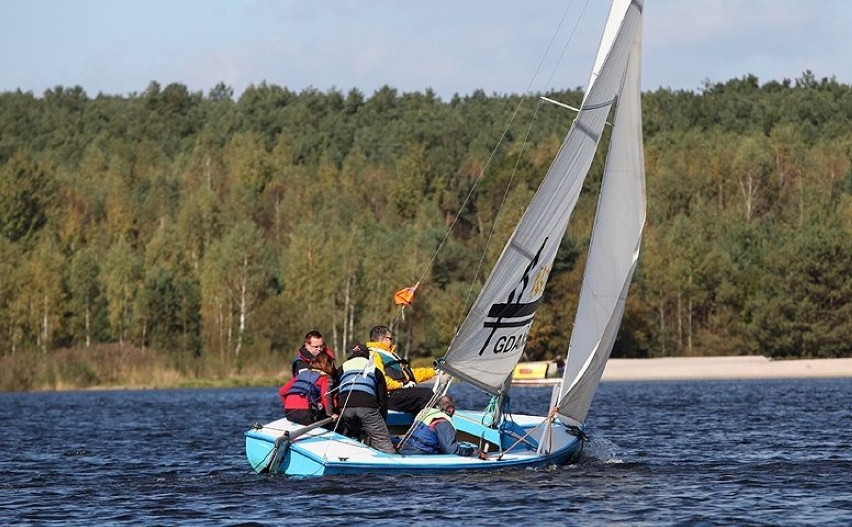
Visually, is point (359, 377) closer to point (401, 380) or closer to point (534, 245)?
point (401, 380)

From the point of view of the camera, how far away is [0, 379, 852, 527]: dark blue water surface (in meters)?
20.1

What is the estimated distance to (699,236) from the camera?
10219 centimetres

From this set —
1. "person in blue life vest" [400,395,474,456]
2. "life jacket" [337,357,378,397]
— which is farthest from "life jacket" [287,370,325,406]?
"person in blue life vest" [400,395,474,456]

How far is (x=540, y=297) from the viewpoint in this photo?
935 inches

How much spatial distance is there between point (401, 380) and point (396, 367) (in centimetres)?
29

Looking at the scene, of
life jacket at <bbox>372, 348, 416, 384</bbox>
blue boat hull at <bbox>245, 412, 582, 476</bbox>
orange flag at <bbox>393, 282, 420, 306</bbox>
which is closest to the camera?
blue boat hull at <bbox>245, 412, 582, 476</bbox>

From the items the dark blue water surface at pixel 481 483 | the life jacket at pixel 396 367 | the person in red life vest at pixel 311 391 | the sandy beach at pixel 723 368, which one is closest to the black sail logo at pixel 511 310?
the life jacket at pixel 396 367

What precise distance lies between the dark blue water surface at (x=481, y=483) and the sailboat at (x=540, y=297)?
43cm

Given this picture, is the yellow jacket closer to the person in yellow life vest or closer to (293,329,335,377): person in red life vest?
the person in yellow life vest

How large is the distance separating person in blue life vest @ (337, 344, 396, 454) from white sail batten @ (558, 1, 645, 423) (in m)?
3.04

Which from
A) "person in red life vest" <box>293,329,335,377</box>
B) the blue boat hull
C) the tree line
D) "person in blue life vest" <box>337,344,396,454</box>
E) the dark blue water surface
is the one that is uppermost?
the tree line

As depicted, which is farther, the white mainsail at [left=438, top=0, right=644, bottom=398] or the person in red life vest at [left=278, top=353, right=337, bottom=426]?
the person in red life vest at [left=278, top=353, right=337, bottom=426]

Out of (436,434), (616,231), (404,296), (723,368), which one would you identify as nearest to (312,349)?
(404,296)

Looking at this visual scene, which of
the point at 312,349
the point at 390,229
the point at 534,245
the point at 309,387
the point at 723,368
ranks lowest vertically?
the point at 723,368
